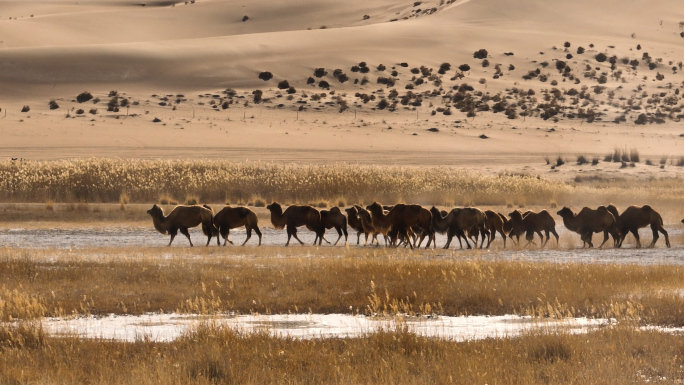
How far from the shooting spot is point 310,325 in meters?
14.0

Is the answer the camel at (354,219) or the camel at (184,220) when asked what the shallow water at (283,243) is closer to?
the camel at (184,220)

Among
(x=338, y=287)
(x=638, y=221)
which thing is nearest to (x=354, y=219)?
(x=638, y=221)

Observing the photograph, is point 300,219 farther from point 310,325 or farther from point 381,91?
point 381,91

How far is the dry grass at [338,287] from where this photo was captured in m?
14.9

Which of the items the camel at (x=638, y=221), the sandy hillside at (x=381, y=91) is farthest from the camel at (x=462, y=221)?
the sandy hillside at (x=381, y=91)

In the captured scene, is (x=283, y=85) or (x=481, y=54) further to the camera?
(x=481, y=54)

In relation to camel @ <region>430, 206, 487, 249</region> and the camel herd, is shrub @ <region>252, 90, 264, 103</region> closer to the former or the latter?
the camel herd

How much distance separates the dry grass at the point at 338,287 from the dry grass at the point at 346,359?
1617 millimetres

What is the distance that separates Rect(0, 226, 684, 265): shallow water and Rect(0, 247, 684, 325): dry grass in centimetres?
→ 316

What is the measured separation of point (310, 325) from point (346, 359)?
3003 millimetres

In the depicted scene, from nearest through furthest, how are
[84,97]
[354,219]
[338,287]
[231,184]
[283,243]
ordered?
[338,287]
[283,243]
[354,219]
[231,184]
[84,97]

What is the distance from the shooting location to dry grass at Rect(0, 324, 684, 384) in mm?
10164

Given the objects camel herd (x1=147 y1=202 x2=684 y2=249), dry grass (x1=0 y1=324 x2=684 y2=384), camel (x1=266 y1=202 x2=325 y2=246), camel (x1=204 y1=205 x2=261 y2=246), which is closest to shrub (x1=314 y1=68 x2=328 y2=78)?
camel herd (x1=147 y1=202 x2=684 y2=249)

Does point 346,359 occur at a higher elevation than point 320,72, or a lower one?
lower
